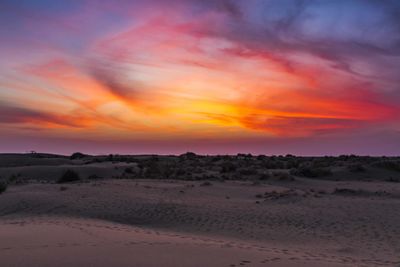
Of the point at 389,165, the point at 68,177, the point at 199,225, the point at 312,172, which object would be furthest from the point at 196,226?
the point at 389,165

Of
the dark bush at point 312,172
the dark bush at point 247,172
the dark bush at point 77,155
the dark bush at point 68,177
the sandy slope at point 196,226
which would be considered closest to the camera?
the sandy slope at point 196,226

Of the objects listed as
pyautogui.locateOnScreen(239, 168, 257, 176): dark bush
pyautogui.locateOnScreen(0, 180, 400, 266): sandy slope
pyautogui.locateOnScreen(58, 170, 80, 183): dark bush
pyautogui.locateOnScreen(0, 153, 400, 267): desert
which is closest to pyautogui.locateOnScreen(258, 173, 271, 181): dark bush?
pyautogui.locateOnScreen(0, 153, 400, 267): desert

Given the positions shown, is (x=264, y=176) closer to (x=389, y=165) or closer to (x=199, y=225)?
(x=389, y=165)

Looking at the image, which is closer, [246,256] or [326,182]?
[246,256]

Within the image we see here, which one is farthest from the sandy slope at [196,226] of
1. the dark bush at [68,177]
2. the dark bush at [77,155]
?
the dark bush at [77,155]

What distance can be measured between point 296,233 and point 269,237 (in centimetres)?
121

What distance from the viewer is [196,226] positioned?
693 inches

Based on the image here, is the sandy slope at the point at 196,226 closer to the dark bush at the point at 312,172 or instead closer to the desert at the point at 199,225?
the desert at the point at 199,225

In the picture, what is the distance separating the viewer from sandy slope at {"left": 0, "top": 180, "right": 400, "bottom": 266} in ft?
34.7

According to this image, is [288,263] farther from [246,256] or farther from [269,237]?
[269,237]

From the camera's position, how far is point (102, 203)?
70.9 ft

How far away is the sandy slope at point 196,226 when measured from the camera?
10.6m

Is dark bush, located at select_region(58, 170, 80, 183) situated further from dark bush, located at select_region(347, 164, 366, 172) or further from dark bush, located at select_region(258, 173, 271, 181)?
dark bush, located at select_region(347, 164, 366, 172)

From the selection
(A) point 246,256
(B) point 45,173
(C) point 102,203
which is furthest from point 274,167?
(A) point 246,256
